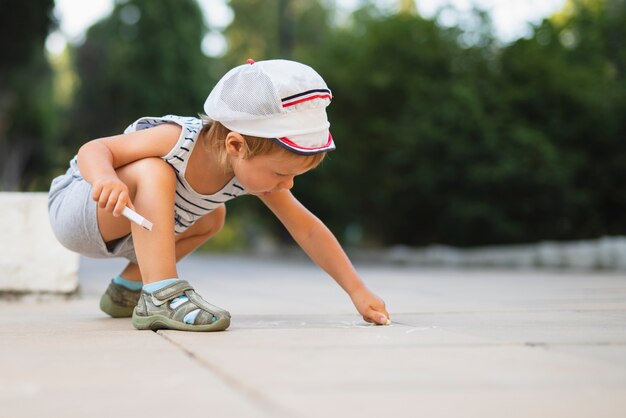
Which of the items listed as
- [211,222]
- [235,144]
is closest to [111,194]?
[235,144]

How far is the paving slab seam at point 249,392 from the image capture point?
1.43 meters

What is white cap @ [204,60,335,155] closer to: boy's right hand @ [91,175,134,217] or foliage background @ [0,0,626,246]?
boy's right hand @ [91,175,134,217]

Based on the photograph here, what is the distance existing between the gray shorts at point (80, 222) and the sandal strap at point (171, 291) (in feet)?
1.70

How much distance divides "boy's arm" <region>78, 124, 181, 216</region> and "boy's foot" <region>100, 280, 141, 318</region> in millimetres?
656

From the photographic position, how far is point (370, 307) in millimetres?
3105

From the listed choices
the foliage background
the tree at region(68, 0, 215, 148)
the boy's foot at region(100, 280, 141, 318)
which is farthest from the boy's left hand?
the tree at region(68, 0, 215, 148)

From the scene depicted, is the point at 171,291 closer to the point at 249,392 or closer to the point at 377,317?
the point at 377,317

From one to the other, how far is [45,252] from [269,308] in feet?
4.95

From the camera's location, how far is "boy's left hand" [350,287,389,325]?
302 cm

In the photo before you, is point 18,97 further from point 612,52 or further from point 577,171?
point 612,52

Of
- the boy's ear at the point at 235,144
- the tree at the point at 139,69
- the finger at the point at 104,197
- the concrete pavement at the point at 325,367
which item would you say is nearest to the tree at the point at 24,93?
the tree at the point at 139,69

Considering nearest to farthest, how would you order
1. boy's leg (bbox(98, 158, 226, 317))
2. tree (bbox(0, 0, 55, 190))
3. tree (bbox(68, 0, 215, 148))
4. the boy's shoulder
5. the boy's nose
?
1. boy's leg (bbox(98, 158, 226, 317))
2. the boy's nose
3. the boy's shoulder
4. tree (bbox(0, 0, 55, 190))
5. tree (bbox(68, 0, 215, 148))

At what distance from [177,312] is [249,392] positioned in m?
1.15

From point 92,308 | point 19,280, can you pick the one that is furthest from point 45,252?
point 92,308
